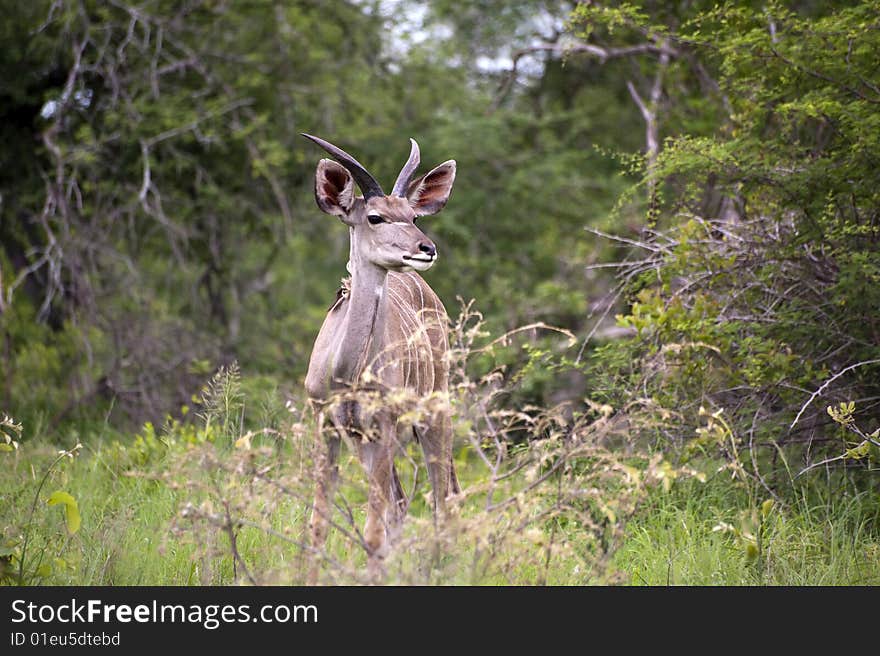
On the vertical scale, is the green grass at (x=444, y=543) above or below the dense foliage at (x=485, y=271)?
below

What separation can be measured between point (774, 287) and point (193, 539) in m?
3.82

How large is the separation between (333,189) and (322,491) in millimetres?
1642

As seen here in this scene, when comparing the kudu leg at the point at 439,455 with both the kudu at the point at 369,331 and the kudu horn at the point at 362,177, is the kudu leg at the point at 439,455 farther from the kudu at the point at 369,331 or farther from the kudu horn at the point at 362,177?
the kudu horn at the point at 362,177

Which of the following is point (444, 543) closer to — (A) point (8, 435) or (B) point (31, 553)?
(B) point (31, 553)

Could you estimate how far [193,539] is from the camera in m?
5.43

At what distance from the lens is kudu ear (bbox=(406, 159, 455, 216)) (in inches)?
251

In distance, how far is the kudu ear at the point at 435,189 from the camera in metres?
6.38

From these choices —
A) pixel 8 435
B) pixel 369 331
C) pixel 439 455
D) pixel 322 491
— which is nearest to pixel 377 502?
pixel 322 491

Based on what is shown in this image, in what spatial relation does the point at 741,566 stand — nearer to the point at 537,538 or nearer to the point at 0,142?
the point at 537,538

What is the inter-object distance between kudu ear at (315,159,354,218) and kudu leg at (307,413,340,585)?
1.17 meters

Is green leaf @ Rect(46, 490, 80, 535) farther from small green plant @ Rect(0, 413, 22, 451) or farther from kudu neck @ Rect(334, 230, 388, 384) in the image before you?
kudu neck @ Rect(334, 230, 388, 384)

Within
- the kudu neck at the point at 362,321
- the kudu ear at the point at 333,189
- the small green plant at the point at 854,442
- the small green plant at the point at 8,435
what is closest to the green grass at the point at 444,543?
the small green plant at the point at 854,442

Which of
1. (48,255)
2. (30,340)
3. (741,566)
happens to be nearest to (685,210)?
(741,566)

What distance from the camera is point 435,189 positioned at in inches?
255
